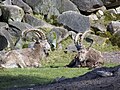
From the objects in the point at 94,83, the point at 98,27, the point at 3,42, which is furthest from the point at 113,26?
the point at 94,83

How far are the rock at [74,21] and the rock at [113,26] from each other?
5.43 ft

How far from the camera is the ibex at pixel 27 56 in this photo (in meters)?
18.1

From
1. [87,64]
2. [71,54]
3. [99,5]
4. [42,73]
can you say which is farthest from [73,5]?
[42,73]

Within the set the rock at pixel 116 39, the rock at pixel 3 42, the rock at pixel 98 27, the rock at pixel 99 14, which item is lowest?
the rock at pixel 116 39

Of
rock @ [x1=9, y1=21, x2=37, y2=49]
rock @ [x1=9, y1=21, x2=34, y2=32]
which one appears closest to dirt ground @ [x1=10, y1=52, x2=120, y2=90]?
rock @ [x1=9, y1=21, x2=37, y2=49]

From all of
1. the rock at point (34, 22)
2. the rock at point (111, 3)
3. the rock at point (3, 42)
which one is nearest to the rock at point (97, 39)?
the rock at point (34, 22)

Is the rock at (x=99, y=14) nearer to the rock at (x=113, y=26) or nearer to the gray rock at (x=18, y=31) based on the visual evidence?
the rock at (x=113, y=26)

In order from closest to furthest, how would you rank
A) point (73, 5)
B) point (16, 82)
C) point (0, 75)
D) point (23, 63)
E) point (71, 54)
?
point (16, 82)
point (0, 75)
point (23, 63)
point (71, 54)
point (73, 5)

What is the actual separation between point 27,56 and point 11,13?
1068 centimetres

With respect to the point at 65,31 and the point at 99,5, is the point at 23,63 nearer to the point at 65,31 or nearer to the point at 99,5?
the point at 65,31

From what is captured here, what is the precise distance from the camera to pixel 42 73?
48.6 feet

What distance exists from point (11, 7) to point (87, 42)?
5.30 metres

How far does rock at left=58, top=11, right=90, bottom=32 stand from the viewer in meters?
30.1

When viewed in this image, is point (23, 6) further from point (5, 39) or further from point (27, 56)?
point (27, 56)
